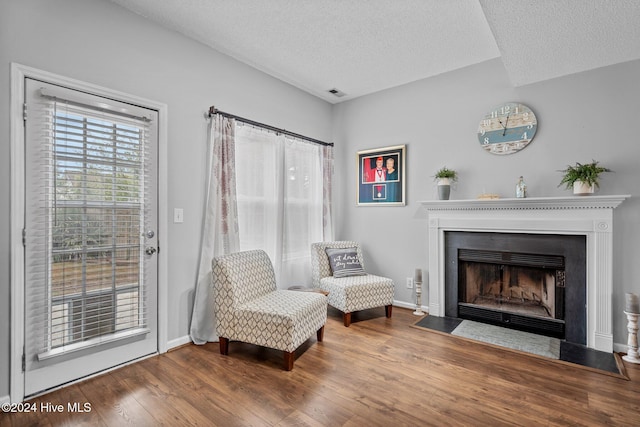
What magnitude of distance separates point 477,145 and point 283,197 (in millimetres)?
2188

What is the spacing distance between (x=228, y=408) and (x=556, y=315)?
295 cm

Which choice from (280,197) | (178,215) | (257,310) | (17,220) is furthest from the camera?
(280,197)

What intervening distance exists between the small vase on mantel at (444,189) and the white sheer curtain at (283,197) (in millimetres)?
1428

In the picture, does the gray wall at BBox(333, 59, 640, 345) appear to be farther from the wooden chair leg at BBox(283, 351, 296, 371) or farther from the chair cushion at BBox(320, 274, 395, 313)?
the wooden chair leg at BBox(283, 351, 296, 371)

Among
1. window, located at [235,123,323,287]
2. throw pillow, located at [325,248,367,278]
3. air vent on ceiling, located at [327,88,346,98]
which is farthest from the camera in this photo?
air vent on ceiling, located at [327,88,346,98]

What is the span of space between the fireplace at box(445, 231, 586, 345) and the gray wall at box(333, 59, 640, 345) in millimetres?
284

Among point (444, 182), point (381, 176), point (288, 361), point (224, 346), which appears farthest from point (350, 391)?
point (381, 176)

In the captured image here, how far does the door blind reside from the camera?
199 cm

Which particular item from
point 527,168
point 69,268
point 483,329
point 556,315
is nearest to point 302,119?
point 527,168

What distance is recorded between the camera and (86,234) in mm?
2174

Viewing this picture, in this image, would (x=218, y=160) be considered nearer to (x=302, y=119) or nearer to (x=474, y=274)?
(x=302, y=119)

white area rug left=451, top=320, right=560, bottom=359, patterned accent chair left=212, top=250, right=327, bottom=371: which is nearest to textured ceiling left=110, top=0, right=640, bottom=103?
patterned accent chair left=212, top=250, right=327, bottom=371

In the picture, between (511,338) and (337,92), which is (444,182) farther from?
(337,92)

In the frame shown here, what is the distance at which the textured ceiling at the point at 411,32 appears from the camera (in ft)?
Answer: 6.89
